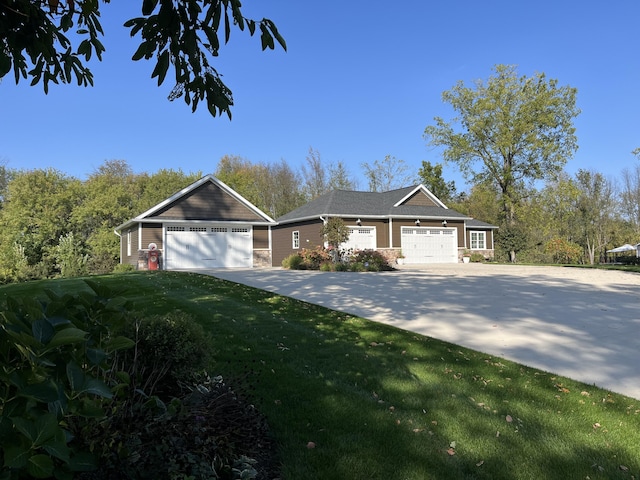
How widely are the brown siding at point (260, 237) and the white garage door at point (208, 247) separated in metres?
0.26

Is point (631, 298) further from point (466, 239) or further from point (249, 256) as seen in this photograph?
point (466, 239)

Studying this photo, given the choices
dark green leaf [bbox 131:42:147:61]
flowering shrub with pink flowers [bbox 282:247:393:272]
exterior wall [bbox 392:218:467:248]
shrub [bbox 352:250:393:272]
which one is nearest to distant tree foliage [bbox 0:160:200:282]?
flowering shrub with pink flowers [bbox 282:247:393:272]

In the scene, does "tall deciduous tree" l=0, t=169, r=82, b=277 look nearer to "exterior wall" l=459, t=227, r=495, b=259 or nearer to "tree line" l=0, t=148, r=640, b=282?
"tree line" l=0, t=148, r=640, b=282

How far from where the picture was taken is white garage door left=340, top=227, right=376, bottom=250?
24109mm

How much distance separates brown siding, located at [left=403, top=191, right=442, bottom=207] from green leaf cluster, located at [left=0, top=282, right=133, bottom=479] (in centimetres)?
2638

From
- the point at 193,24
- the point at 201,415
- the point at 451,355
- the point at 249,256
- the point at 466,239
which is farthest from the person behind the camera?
the point at 466,239

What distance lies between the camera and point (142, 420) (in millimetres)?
2039

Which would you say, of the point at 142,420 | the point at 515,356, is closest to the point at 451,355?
the point at 515,356

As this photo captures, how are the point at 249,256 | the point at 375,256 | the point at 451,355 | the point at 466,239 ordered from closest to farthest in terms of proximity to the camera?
the point at 451,355 → the point at 375,256 → the point at 249,256 → the point at 466,239

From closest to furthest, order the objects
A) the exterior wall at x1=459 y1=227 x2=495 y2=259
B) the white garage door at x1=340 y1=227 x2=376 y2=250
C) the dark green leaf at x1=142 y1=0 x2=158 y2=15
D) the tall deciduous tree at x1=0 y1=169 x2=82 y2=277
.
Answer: the dark green leaf at x1=142 y1=0 x2=158 y2=15 → the white garage door at x1=340 y1=227 x2=376 y2=250 → the tall deciduous tree at x1=0 y1=169 x2=82 y2=277 → the exterior wall at x1=459 y1=227 x2=495 y2=259

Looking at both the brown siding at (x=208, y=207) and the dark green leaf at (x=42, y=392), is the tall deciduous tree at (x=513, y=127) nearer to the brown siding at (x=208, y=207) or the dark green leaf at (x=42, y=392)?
the brown siding at (x=208, y=207)

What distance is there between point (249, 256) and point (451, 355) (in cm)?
1906

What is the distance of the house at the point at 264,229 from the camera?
21.1 m

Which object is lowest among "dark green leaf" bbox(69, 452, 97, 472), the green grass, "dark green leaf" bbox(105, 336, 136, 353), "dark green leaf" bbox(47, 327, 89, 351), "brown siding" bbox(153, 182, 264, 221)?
the green grass
